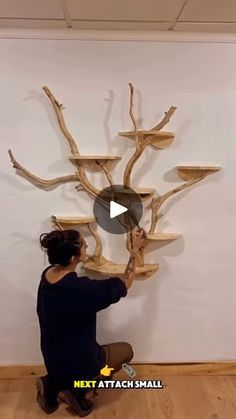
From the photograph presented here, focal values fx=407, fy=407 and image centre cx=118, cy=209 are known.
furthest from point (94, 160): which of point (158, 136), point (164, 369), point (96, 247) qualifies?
point (164, 369)

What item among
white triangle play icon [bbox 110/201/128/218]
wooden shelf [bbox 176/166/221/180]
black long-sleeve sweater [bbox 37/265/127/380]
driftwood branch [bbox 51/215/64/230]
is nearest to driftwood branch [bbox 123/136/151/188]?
white triangle play icon [bbox 110/201/128/218]

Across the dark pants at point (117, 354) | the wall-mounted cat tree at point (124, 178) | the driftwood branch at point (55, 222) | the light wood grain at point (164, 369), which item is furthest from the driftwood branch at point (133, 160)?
the light wood grain at point (164, 369)

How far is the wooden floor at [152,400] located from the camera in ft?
7.40

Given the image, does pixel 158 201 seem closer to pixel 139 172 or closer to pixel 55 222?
pixel 139 172

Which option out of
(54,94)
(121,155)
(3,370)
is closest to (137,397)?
(3,370)

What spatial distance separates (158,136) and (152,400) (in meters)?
1.59

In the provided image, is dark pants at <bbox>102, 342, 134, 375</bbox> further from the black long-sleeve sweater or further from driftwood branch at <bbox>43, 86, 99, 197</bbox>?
driftwood branch at <bbox>43, 86, 99, 197</bbox>

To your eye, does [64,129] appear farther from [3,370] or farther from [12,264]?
[3,370]

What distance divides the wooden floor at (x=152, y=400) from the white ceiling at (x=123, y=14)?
2.20 m

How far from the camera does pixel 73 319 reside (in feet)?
7.12

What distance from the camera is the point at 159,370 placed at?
2.71 metres

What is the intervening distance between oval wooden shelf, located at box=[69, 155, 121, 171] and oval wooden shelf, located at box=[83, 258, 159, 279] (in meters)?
0.60

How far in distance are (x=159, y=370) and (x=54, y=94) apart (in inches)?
75.5

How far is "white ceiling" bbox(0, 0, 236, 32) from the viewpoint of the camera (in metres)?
2.11
